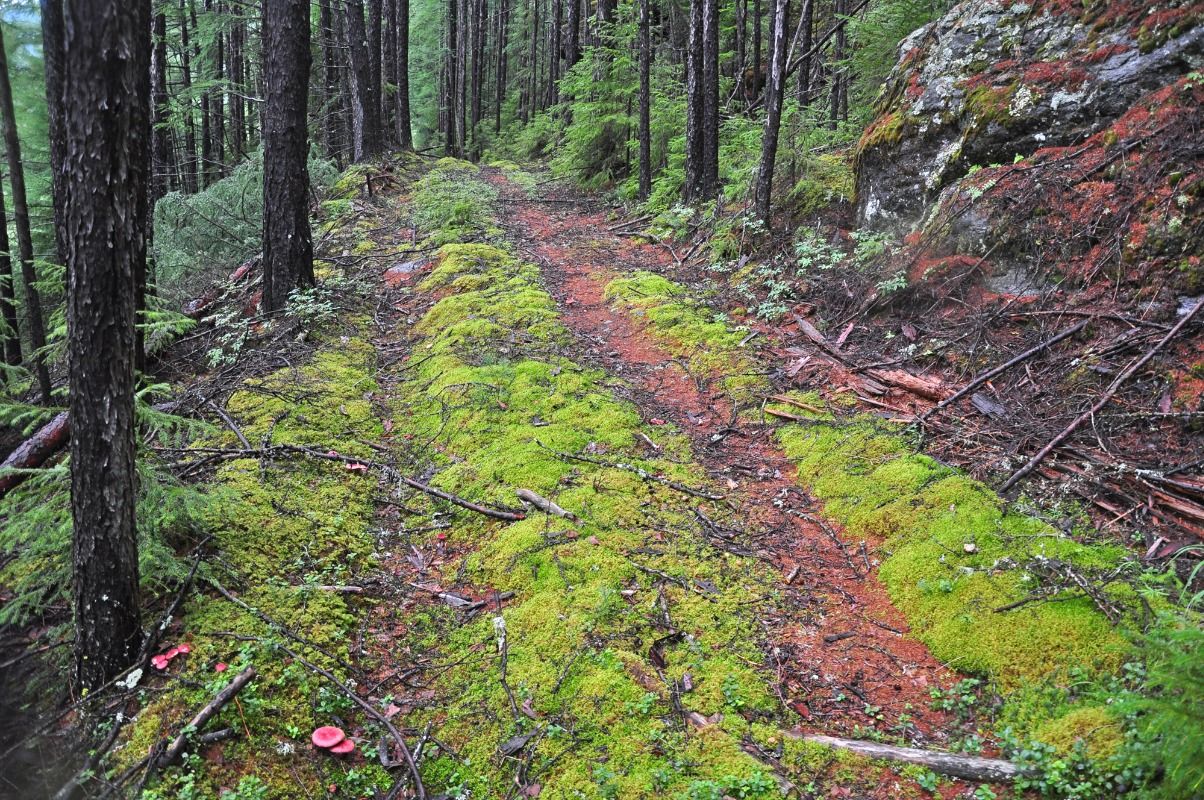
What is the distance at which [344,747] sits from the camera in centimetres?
336

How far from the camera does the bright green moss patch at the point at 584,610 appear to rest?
3379 millimetres

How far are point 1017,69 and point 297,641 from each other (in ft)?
31.8

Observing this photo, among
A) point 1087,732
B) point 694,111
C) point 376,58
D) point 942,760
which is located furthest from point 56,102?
point 376,58

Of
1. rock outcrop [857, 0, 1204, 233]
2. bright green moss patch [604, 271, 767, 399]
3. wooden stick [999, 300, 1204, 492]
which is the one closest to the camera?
wooden stick [999, 300, 1204, 492]

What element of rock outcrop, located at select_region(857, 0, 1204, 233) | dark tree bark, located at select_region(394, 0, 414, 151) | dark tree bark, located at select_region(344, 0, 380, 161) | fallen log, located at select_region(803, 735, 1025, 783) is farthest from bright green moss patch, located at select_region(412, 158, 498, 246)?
fallen log, located at select_region(803, 735, 1025, 783)

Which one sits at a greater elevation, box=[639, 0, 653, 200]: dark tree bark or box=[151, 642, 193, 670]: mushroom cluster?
box=[639, 0, 653, 200]: dark tree bark

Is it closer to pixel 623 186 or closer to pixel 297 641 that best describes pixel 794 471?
pixel 297 641

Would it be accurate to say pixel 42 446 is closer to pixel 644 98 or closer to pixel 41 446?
pixel 41 446

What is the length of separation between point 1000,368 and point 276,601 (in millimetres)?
6295

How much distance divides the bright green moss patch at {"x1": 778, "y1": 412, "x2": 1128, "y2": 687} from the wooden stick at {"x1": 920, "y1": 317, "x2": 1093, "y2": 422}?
0.53 m

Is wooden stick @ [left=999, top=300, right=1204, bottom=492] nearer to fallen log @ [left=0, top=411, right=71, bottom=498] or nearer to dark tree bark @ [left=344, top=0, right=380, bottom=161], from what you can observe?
fallen log @ [left=0, top=411, right=71, bottom=498]

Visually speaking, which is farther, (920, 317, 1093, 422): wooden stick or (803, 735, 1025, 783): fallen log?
(920, 317, 1093, 422): wooden stick

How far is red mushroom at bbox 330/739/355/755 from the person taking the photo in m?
3.35

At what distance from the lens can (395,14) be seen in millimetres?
24031
